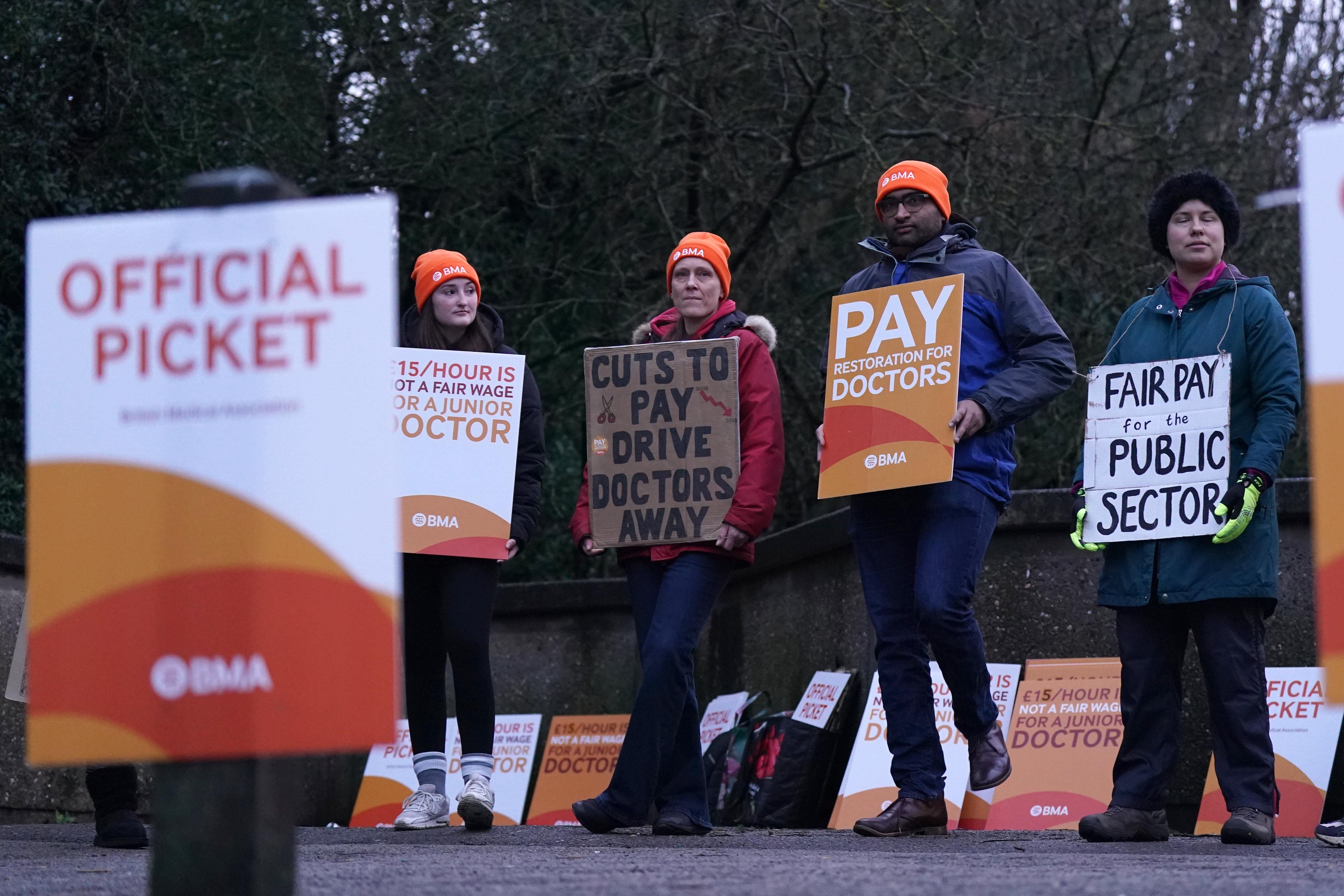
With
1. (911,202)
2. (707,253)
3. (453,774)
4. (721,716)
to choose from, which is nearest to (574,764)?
(453,774)

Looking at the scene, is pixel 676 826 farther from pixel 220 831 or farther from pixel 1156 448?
pixel 220 831

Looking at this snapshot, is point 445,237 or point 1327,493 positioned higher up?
point 445,237

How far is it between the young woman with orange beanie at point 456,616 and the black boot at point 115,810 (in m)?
0.95

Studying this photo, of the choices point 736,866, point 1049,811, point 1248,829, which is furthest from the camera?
point 1049,811

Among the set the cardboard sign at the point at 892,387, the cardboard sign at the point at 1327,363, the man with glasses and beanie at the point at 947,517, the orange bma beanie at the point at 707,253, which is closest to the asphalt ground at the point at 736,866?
the man with glasses and beanie at the point at 947,517

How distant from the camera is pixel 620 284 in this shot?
1062cm

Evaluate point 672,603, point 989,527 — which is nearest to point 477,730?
point 672,603

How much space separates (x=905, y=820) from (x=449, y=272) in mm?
2486

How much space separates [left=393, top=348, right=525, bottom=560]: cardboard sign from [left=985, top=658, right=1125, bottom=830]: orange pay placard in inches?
93.3

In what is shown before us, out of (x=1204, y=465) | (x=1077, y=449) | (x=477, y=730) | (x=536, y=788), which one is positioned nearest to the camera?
(x=1204, y=465)

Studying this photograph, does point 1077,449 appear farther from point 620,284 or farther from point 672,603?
point 672,603

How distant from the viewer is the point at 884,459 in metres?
5.44

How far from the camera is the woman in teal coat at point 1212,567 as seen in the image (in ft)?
16.8

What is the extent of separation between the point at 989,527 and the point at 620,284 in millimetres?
5485
